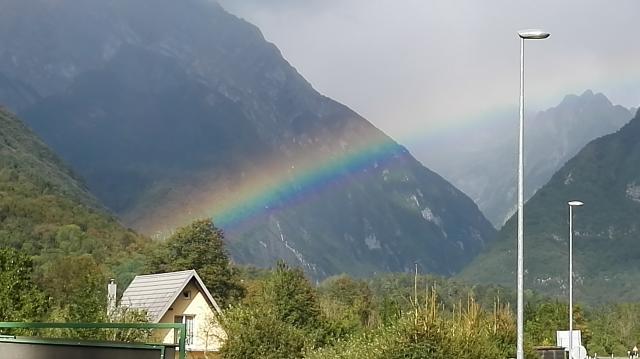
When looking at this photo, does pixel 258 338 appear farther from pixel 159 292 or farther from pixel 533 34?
pixel 159 292

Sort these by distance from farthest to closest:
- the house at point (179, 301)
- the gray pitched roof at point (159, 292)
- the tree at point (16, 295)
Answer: the gray pitched roof at point (159, 292) → the house at point (179, 301) → the tree at point (16, 295)

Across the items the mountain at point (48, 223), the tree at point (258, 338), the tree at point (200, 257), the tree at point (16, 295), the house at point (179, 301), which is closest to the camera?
the tree at point (258, 338)

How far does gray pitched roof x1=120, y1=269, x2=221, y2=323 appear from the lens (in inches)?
2114

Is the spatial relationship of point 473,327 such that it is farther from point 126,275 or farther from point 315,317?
point 126,275

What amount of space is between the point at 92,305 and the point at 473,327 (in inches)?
626

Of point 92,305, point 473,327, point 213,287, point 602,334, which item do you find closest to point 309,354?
point 473,327

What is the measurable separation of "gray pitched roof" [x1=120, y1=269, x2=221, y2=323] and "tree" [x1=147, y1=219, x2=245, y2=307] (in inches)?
1227

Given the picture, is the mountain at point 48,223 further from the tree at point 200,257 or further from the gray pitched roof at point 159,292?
the gray pitched roof at point 159,292

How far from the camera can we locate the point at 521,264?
24.1 m

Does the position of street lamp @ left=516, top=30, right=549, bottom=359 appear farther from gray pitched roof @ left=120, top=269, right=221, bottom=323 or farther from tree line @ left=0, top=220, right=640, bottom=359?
gray pitched roof @ left=120, top=269, right=221, bottom=323

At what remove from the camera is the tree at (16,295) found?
3859 centimetres

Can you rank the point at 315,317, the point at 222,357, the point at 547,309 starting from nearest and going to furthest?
the point at 222,357, the point at 315,317, the point at 547,309

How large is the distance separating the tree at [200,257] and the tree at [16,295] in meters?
46.6

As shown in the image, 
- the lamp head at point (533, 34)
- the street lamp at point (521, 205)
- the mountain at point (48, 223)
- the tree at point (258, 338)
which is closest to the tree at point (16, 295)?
the tree at point (258, 338)
